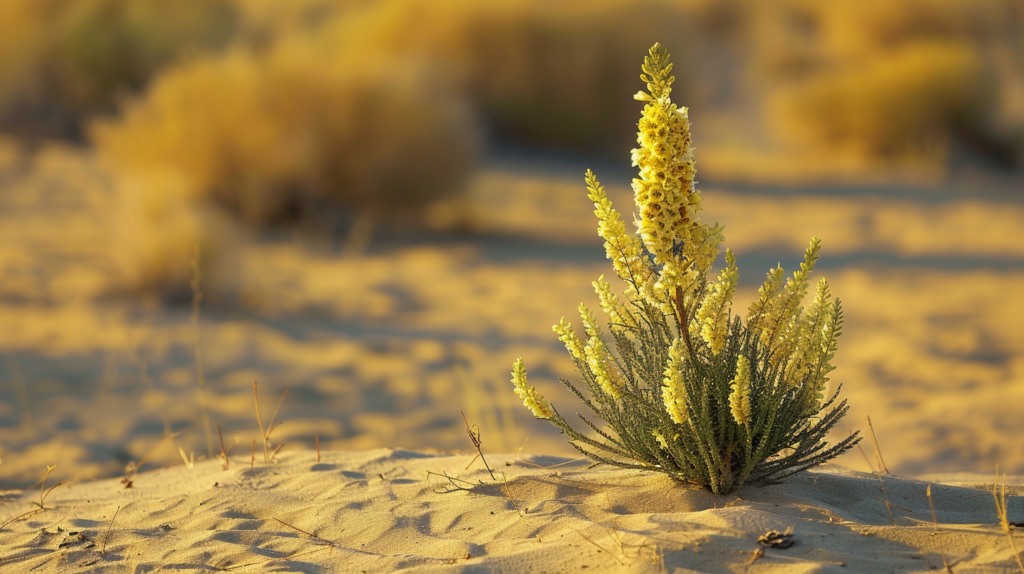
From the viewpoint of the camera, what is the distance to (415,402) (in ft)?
18.9

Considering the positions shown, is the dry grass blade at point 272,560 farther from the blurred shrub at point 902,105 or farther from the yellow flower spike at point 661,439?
the blurred shrub at point 902,105

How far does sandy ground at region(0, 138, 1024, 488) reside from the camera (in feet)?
16.9

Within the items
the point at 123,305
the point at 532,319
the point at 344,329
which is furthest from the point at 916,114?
the point at 123,305

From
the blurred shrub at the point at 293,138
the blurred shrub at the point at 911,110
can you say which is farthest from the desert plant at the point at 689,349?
the blurred shrub at the point at 911,110

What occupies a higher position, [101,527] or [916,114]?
[916,114]

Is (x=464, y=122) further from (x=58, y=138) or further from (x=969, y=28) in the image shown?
(x=969, y=28)

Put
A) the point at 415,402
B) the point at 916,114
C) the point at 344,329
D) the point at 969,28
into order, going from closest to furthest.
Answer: the point at 415,402
the point at 344,329
the point at 916,114
the point at 969,28

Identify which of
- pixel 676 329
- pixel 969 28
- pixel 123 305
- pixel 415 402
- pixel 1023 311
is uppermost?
pixel 969 28

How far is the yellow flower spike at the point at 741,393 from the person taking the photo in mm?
2250

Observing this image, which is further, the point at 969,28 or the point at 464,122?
the point at 969,28

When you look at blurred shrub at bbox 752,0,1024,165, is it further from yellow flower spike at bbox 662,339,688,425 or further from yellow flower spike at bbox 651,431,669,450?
yellow flower spike at bbox 662,339,688,425

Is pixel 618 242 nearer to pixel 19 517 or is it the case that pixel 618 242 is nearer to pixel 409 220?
pixel 19 517

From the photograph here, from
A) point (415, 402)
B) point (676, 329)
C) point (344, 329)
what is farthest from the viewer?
point (344, 329)

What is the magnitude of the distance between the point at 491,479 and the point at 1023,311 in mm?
6484
